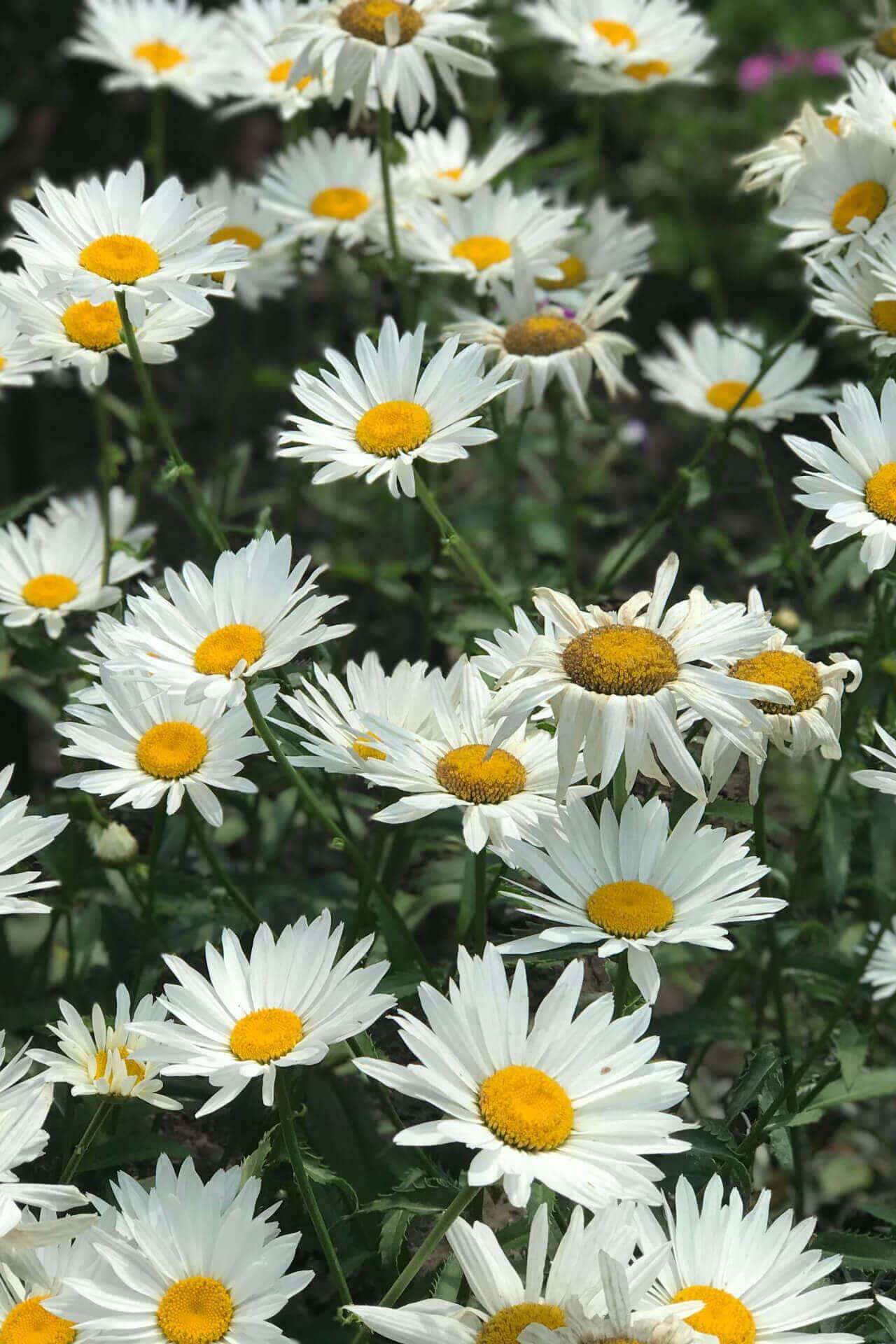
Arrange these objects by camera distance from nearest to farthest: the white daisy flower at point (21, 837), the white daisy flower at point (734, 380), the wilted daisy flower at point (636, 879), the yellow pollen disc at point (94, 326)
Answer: the wilted daisy flower at point (636, 879), the white daisy flower at point (21, 837), the yellow pollen disc at point (94, 326), the white daisy flower at point (734, 380)

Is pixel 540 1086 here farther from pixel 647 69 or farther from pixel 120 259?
pixel 647 69

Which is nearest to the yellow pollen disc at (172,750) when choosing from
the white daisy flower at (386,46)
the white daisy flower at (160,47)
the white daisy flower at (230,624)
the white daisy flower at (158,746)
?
the white daisy flower at (158,746)

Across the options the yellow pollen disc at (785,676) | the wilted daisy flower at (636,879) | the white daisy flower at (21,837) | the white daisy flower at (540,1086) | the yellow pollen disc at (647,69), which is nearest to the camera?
the white daisy flower at (540,1086)

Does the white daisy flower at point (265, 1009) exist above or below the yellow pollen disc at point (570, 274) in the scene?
below

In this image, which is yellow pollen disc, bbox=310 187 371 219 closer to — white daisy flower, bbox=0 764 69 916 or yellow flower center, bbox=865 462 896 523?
yellow flower center, bbox=865 462 896 523

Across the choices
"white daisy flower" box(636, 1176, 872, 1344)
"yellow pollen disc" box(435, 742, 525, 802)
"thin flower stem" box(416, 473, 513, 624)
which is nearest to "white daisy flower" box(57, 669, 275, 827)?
"yellow pollen disc" box(435, 742, 525, 802)

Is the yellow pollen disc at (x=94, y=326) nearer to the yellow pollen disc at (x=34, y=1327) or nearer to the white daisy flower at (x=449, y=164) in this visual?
the white daisy flower at (x=449, y=164)
